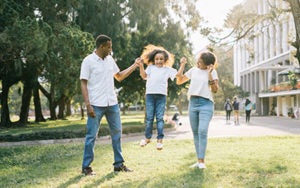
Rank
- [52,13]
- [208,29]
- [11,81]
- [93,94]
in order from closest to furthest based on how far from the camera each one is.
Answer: [93,94], [208,29], [52,13], [11,81]

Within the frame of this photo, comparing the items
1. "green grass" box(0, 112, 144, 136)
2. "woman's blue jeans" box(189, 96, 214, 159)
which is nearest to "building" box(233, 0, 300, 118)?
"green grass" box(0, 112, 144, 136)

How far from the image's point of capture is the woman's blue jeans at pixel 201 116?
20.5 ft

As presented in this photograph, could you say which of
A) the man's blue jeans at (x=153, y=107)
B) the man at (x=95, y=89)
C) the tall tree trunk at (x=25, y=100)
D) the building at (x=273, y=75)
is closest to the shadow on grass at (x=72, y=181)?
the man at (x=95, y=89)

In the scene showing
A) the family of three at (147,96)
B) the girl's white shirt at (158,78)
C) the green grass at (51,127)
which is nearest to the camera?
the family of three at (147,96)

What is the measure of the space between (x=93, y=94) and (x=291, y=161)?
12.6 feet

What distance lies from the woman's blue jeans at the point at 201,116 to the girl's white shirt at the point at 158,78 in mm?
562

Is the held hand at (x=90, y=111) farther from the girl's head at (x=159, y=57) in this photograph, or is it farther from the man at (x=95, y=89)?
the girl's head at (x=159, y=57)

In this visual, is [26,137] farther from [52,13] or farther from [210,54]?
[210,54]

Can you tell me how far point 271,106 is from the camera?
165 ft

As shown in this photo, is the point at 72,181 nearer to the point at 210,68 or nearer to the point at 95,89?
the point at 95,89

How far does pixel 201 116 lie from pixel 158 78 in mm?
980

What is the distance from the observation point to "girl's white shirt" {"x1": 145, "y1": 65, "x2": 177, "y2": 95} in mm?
6621

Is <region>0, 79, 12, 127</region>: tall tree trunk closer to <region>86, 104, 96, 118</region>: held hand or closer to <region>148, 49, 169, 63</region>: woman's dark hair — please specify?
<region>148, 49, 169, 63</region>: woman's dark hair

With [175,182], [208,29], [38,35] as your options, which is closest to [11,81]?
[38,35]
